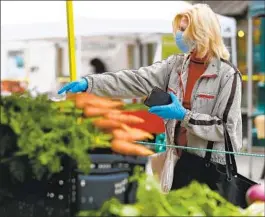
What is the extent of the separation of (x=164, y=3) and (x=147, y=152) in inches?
363

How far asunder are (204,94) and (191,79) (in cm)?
14

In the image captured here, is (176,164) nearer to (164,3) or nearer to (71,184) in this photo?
(71,184)

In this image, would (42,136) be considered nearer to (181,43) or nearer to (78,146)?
(78,146)

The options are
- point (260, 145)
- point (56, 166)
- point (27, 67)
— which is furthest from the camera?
point (27, 67)

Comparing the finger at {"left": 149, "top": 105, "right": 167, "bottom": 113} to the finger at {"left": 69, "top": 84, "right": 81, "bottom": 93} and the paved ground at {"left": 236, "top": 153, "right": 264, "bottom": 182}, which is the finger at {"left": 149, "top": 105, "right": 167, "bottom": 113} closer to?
the finger at {"left": 69, "top": 84, "right": 81, "bottom": 93}

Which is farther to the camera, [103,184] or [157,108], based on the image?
[157,108]

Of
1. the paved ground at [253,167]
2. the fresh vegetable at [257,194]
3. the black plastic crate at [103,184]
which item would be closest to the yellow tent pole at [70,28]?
the fresh vegetable at [257,194]

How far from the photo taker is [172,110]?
3730 millimetres

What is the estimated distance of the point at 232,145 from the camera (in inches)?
152

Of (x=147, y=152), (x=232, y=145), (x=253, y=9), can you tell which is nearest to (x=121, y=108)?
(x=147, y=152)

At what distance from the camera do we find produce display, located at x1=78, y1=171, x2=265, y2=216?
2291mm

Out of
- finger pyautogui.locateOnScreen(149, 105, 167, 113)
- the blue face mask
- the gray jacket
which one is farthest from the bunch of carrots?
the blue face mask

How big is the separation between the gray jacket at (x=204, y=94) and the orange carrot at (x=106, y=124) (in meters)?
1.28

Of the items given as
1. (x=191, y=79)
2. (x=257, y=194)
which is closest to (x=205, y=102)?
(x=191, y=79)
